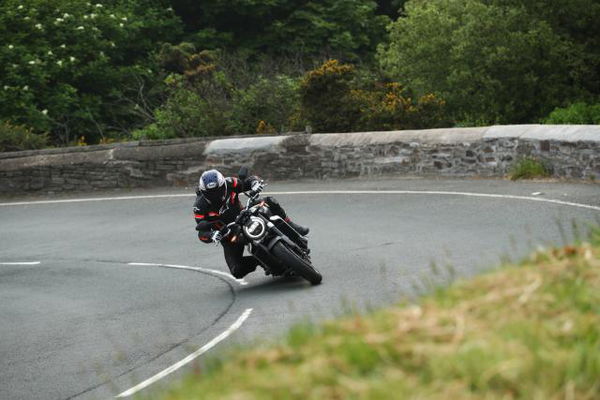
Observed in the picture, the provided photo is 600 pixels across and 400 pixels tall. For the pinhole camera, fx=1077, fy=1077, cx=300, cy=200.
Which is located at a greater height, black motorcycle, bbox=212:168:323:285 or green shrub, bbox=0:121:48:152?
green shrub, bbox=0:121:48:152

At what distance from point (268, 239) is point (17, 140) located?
54.2ft

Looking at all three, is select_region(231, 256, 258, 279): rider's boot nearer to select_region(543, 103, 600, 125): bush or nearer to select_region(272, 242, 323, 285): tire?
select_region(272, 242, 323, 285): tire

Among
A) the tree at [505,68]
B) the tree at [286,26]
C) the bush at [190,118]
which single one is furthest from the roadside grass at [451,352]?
the tree at [286,26]

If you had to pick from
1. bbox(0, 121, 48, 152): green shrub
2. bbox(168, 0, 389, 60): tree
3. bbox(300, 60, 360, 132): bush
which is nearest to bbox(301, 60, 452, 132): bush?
bbox(300, 60, 360, 132): bush

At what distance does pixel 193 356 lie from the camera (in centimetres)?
985

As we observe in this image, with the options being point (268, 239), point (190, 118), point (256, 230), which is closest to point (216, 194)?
point (256, 230)

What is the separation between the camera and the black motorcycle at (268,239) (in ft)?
41.3

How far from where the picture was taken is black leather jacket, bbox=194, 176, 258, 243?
13.0 metres

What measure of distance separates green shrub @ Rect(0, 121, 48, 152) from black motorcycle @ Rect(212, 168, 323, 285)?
621 inches

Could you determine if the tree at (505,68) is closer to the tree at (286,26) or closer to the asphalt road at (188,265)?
the asphalt road at (188,265)

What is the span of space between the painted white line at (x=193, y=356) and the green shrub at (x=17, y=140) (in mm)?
17137

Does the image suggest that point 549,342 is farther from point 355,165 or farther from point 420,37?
point 420,37

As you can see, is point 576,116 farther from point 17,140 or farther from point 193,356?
point 193,356

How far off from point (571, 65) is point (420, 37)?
470 cm
